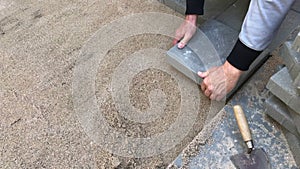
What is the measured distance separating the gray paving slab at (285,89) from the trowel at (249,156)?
14 centimetres

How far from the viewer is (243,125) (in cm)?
108

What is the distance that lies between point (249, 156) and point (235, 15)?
68 centimetres

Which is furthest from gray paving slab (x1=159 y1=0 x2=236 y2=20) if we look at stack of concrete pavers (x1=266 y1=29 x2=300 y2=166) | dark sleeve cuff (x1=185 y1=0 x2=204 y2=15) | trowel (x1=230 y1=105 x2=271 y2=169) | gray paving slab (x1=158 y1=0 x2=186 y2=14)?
trowel (x1=230 y1=105 x2=271 y2=169)

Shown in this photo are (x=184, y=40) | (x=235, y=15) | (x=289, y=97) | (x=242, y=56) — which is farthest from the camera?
(x=235, y=15)

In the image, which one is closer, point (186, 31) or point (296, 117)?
point (296, 117)

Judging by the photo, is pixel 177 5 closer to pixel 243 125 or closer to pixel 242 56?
pixel 242 56

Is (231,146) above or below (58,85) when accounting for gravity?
below

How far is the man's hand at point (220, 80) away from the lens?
46.9 inches

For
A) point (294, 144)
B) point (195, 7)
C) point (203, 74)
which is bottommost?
point (294, 144)

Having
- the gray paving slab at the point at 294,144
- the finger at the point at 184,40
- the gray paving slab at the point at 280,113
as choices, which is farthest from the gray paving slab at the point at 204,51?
the gray paving slab at the point at 294,144

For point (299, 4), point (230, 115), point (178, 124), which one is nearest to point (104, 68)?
point (178, 124)

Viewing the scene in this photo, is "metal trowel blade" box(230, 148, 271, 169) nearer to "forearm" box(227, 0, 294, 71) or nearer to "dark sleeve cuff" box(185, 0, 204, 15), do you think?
"forearm" box(227, 0, 294, 71)

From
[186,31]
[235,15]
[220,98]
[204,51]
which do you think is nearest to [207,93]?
[220,98]

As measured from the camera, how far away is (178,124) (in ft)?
4.05
